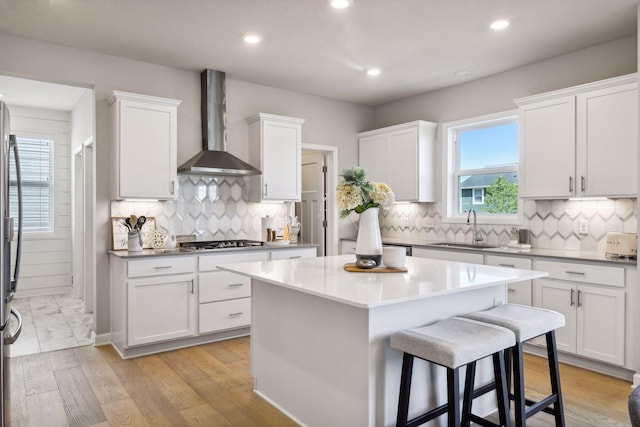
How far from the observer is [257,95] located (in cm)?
501

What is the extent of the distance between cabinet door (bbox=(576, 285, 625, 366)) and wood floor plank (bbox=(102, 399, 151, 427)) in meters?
3.15

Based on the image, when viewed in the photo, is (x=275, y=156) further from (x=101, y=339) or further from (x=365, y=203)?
(x=101, y=339)

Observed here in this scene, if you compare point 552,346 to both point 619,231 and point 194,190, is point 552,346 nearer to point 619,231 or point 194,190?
point 619,231

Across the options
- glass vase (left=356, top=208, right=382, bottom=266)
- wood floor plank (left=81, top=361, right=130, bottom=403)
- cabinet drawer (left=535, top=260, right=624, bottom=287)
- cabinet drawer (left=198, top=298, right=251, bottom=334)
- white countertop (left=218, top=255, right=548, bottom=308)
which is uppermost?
glass vase (left=356, top=208, right=382, bottom=266)

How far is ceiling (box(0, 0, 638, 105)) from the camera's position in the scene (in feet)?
10.1

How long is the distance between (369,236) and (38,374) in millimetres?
2745

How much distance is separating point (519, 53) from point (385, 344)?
3.18m

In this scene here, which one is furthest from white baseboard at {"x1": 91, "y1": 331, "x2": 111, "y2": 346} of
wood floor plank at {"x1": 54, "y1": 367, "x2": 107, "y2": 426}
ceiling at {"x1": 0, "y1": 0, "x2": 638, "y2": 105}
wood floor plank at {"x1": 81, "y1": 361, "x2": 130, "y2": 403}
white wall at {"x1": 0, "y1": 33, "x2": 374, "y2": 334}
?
ceiling at {"x1": 0, "y1": 0, "x2": 638, "y2": 105}

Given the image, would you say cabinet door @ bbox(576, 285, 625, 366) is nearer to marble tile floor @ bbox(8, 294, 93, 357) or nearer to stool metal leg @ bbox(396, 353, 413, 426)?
stool metal leg @ bbox(396, 353, 413, 426)

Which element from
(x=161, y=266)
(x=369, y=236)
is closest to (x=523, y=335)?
(x=369, y=236)

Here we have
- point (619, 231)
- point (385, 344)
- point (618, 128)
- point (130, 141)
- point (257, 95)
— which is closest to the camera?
point (385, 344)

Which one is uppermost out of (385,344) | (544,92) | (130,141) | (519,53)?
(519,53)

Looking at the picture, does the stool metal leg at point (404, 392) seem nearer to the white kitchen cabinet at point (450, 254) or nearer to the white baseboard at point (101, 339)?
the white kitchen cabinet at point (450, 254)

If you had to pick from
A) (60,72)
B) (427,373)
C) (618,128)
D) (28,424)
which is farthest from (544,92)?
(28,424)
